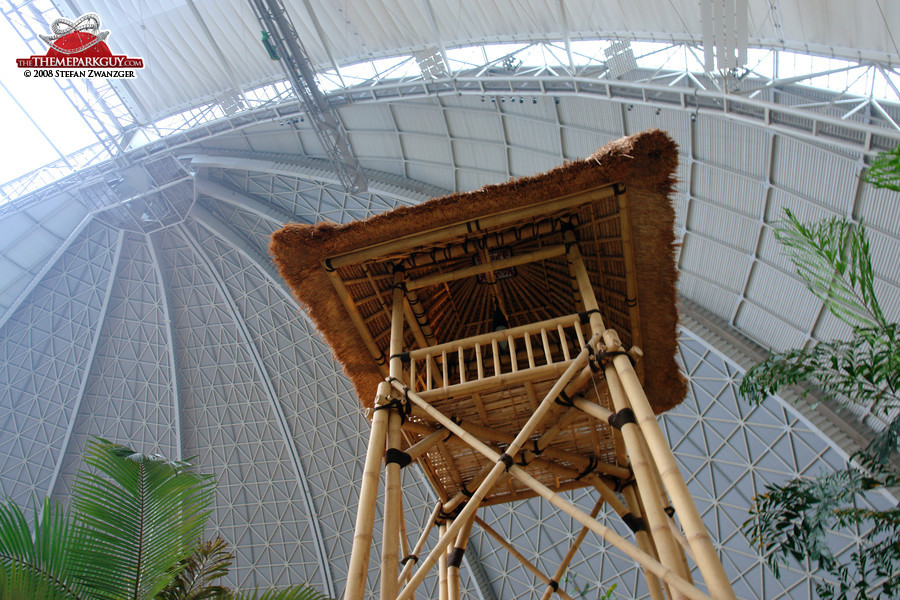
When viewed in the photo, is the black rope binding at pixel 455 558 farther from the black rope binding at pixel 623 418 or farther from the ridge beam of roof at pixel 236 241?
the ridge beam of roof at pixel 236 241

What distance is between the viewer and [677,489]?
19.5ft

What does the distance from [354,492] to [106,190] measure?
52.2ft

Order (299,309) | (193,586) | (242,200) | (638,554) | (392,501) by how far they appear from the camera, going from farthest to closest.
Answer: (242,200), (299,309), (392,501), (193,586), (638,554)

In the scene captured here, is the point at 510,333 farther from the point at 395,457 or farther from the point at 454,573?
the point at 454,573

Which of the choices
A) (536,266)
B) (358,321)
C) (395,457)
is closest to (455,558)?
(395,457)

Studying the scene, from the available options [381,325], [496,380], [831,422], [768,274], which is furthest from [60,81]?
[831,422]

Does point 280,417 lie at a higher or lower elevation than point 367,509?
higher

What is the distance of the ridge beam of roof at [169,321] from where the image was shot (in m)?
28.3

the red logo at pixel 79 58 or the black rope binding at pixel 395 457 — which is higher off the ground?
the red logo at pixel 79 58

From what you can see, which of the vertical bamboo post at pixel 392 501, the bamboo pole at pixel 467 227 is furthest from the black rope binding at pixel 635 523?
the bamboo pole at pixel 467 227

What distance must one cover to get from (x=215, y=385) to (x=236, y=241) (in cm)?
687

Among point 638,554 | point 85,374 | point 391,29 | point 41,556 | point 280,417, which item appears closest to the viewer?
point 41,556

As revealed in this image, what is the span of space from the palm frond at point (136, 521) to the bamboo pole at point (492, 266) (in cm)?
495

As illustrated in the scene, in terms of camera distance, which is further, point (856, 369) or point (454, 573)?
point (454, 573)
